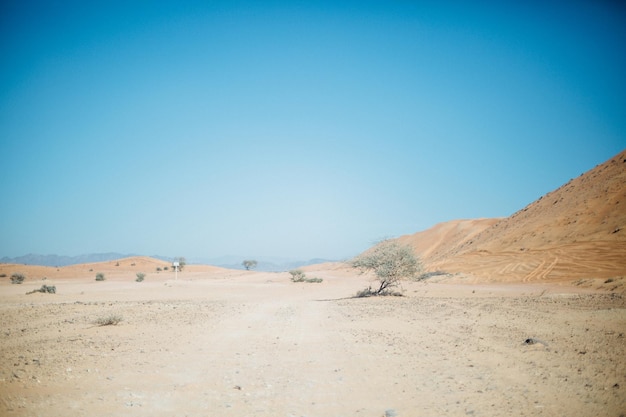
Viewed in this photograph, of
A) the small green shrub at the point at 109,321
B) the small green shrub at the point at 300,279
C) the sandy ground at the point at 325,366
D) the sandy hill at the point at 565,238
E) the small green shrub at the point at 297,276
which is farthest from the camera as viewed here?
the small green shrub at the point at 297,276

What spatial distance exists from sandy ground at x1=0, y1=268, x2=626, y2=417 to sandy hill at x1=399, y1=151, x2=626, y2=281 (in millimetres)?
15500

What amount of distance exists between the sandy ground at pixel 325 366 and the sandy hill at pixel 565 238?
50.9 feet

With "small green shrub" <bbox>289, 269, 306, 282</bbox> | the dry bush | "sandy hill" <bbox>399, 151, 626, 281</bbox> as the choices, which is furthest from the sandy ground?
"small green shrub" <bbox>289, 269, 306, 282</bbox>

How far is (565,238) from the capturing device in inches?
1265

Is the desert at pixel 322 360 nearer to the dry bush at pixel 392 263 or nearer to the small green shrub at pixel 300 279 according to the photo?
the dry bush at pixel 392 263

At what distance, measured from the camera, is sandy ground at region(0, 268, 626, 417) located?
4750 millimetres

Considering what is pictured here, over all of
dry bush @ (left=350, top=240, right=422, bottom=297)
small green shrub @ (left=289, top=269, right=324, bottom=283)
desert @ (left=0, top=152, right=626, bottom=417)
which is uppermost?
dry bush @ (left=350, top=240, right=422, bottom=297)

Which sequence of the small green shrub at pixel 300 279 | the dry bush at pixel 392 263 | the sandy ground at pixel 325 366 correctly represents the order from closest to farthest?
the sandy ground at pixel 325 366 → the dry bush at pixel 392 263 → the small green shrub at pixel 300 279

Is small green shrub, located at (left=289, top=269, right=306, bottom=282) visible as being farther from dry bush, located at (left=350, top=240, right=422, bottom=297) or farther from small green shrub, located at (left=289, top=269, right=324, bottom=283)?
dry bush, located at (left=350, top=240, right=422, bottom=297)

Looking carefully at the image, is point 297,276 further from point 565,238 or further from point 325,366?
point 325,366

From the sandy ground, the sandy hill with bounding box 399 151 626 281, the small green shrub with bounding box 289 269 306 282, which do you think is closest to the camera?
the sandy ground

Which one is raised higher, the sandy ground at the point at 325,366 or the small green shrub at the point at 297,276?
the sandy ground at the point at 325,366

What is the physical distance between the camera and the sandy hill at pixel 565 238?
24281 mm

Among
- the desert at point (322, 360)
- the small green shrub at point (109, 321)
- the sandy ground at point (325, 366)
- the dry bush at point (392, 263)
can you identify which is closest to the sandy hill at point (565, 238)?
the dry bush at point (392, 263)
